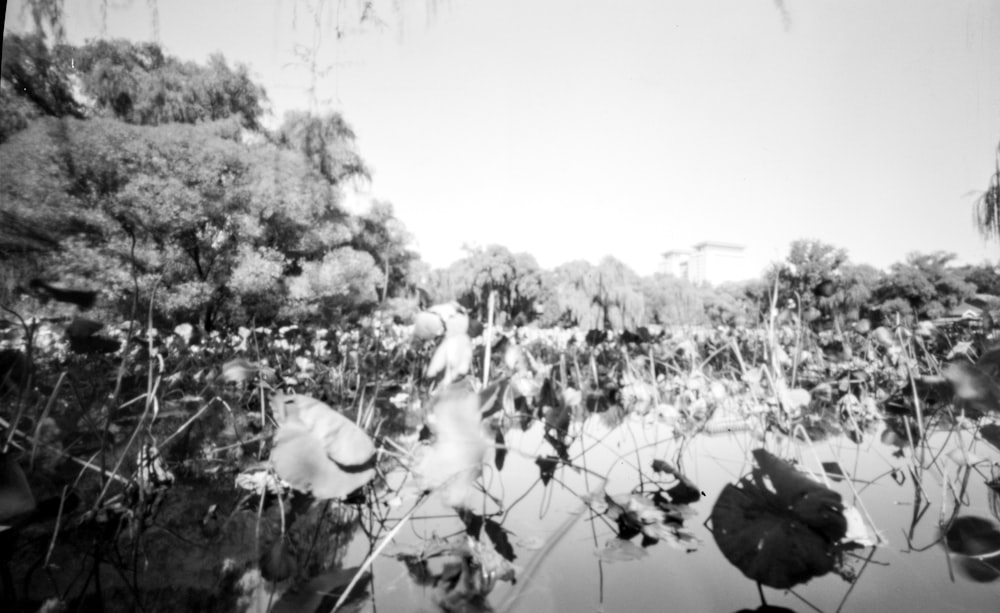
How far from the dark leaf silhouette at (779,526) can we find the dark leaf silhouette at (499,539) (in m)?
0.15

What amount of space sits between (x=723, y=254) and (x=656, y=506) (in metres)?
0.40

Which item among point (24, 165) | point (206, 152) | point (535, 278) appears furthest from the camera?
point (206, 152)

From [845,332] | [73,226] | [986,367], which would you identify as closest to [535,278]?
[986,367]

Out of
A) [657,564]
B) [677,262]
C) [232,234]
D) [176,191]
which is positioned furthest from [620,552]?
[232,234]

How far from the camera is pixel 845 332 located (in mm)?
1252

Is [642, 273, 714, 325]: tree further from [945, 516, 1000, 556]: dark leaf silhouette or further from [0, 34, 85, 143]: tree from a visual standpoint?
[0, 34, 85, 143]: tree

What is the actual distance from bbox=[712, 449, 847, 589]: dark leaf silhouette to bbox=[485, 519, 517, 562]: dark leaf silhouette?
15 centimetres

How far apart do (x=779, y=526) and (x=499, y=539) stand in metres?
0.19

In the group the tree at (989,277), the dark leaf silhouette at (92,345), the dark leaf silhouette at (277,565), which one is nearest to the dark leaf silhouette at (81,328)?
the dark leaf silhouette at (92,345)

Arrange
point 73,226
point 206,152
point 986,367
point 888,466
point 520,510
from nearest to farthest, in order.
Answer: point 986,367 → point 520,510 → point 888,466 → point 73,226 → point 206,152

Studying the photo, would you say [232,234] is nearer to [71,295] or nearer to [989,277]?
[71,295]

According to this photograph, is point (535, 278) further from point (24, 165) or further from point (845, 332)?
point (24, 165)

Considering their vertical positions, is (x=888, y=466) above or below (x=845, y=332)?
below

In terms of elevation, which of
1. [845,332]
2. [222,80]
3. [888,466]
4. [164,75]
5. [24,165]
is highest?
[222,80]
